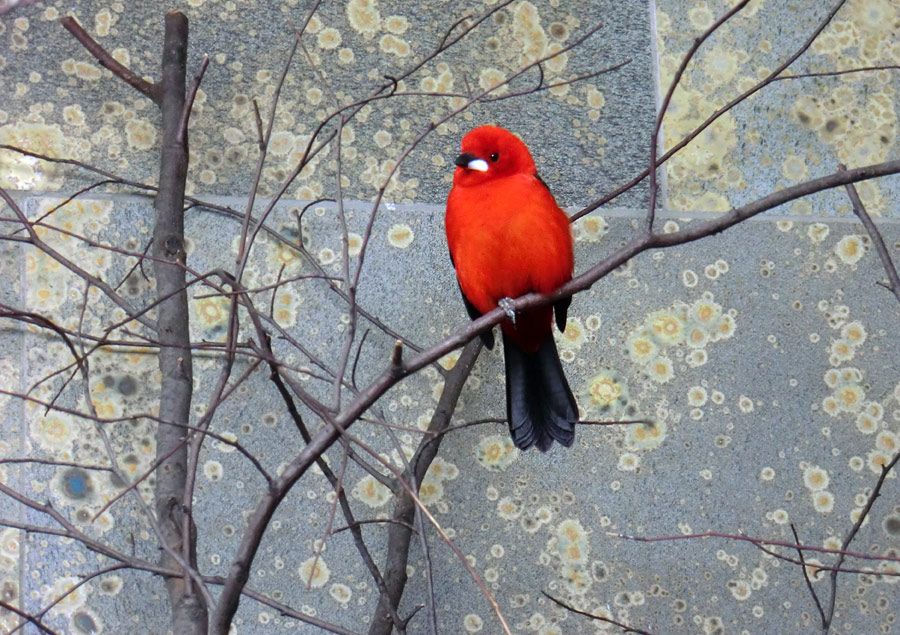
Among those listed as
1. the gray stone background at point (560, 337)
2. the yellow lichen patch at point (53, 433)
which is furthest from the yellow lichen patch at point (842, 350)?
the yellow lichen patch at point (53, 433)

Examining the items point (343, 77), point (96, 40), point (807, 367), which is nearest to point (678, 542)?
point (807, 367)

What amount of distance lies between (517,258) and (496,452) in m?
0.52

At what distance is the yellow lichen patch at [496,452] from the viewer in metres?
1.68

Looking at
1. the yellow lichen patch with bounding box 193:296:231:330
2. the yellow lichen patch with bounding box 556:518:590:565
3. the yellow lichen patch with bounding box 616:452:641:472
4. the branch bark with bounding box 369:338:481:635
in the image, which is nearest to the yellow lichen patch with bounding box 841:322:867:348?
the yellow lichen patch with bounding box 616:452:641:472

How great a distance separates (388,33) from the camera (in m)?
1.78

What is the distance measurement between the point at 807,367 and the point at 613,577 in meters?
0.57

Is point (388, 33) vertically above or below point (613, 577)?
above

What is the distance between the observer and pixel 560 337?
1729mm

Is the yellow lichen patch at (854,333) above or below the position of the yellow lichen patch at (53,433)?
below

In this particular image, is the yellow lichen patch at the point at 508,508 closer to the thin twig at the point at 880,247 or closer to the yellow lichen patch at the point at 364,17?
the thin twig at the point at 880,247

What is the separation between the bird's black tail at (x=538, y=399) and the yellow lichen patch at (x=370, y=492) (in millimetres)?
375

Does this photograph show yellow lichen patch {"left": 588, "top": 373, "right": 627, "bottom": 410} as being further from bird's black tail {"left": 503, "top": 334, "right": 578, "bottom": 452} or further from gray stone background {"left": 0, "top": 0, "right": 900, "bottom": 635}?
bird's black tail {"left": 503, "top": 334, "right": 578, "bottom": 452}

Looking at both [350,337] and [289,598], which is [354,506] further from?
[350,337]

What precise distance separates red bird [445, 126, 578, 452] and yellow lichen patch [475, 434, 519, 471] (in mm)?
294
